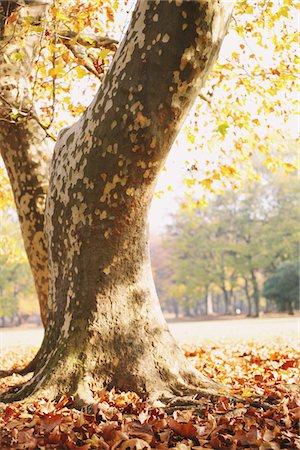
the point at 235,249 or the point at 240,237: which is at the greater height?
the point at 240,237

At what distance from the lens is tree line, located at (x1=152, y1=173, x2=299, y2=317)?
4054cm

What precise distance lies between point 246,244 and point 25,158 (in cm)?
3893

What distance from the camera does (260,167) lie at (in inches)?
1716

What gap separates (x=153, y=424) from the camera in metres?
3.70

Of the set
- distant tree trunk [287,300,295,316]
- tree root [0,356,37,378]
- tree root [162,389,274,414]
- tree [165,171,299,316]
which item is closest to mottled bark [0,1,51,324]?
tree root [0,356,37,378]

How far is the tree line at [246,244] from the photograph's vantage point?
40.5m

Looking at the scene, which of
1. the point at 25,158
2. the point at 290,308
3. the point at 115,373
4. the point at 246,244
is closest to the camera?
the point at 115,373

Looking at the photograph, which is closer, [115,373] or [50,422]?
[50,422]

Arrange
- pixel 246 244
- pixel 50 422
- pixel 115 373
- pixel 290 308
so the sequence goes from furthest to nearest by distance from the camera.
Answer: pixel 246 244
pixel 290 308
pixel 115 373
pixel 50 422

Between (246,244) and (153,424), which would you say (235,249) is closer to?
(246,244)

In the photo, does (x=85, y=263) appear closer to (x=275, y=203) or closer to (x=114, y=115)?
(x=114, y=115)

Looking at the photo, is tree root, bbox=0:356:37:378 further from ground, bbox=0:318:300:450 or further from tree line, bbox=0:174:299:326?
tree line, bbox=0:174:299:326

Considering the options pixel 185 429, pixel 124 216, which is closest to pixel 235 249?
pixel 124 216

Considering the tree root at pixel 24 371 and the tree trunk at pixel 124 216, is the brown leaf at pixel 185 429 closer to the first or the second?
the tree trunk at pixel 124 216
